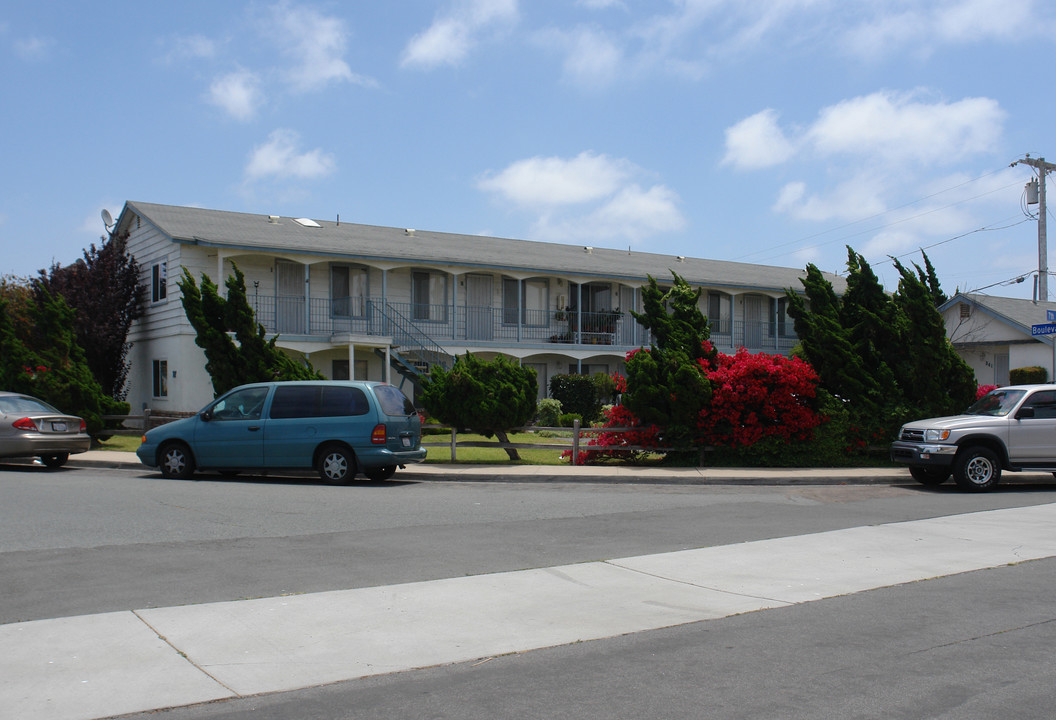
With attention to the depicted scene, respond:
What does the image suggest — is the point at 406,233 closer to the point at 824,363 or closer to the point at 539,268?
the point at 539,268

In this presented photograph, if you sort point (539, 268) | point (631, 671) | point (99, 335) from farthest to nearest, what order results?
point (539, 268) → point (99, 335) → point (631, 671)

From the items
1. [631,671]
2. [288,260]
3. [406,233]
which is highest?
[406,233]

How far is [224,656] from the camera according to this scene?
5336mm

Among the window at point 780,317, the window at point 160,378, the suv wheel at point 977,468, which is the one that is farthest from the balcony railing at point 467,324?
the suv wheel at point 977,468

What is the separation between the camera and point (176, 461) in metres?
15.3

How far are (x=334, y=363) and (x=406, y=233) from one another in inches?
289

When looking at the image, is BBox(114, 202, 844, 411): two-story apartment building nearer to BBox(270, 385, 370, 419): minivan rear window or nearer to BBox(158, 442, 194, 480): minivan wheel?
BBox(158, 442, 194, 480): minivan wheel

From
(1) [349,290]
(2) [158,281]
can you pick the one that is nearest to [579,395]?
(1) [349,290]

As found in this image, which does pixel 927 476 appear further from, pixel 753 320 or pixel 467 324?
pixel 753 320

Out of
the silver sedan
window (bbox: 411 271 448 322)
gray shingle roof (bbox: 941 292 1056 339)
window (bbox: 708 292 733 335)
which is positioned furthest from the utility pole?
the silver sedan

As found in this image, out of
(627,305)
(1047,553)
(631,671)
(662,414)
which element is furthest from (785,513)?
(627,305)

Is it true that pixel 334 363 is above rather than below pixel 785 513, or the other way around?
above

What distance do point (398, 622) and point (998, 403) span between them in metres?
12.6

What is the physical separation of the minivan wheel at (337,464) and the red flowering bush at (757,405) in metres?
6.88
